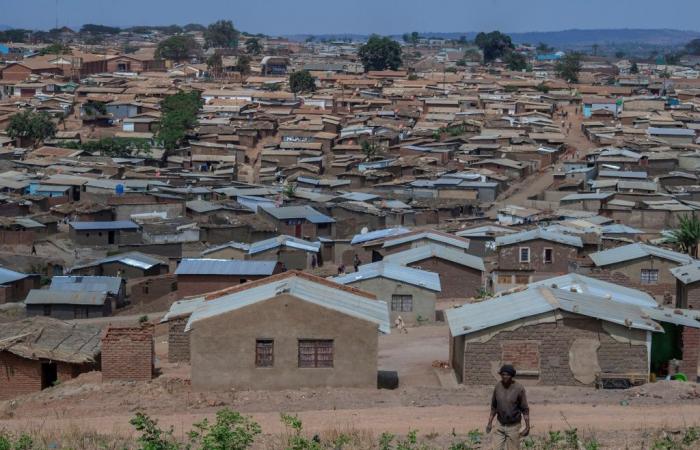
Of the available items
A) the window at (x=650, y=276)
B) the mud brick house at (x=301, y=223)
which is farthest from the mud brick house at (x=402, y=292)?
the mud brick house at (x=301, y=223)

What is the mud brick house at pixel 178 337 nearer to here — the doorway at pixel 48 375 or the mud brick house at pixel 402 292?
the doorway at pixel 48 375

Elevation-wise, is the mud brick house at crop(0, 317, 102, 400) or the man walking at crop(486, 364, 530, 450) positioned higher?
the man walking at crop(486, 364, 530, 450)

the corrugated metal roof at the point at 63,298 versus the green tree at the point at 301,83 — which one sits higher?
the green tree at the point at 301,83

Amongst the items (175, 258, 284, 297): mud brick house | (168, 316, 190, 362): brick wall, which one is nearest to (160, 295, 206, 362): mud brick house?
(168, 316, 190, 362): brick wall

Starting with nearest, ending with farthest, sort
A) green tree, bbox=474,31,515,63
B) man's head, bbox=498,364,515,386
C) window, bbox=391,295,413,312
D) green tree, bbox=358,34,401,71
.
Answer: man's head, bbox=498,364,515,386 → window, bbox=391,295,413,312 → green tree, bbox=358,34,401,71 → green tree, bbox=474,31,515,63

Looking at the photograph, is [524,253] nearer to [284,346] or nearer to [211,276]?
[211,276]

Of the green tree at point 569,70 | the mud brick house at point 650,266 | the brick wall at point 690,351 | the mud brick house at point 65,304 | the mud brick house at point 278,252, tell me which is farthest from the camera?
the green tree at point 569,70

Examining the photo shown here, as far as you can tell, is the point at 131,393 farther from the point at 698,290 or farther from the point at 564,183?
the point at 564,183

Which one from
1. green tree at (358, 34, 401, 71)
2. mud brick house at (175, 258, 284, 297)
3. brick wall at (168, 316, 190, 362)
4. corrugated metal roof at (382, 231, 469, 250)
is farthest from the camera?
green tree at (358, 34, 401, 71)

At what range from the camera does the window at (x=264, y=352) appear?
14.0m

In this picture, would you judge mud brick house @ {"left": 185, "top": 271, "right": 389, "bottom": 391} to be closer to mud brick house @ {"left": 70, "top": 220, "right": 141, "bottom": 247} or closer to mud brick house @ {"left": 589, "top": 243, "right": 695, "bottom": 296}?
mud brick house @ {"left": 589, "top": 243, "right": 695, "bottom": 296}

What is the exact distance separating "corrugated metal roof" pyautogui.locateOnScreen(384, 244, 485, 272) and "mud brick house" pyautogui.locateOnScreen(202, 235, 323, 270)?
4.14 m

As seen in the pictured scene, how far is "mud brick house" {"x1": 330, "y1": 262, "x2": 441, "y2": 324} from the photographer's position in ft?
69.5

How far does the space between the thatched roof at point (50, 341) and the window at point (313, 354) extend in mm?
3035
